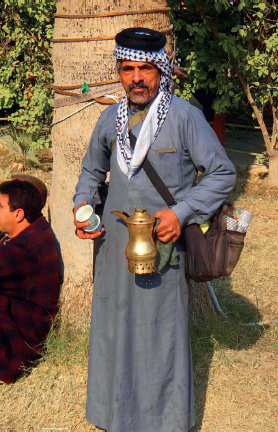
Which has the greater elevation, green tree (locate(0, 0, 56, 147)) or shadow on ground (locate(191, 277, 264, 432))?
green tree (locate(0, 0, 56, 147))

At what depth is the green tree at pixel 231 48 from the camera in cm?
670

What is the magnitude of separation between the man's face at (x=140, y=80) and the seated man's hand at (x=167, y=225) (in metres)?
0.56

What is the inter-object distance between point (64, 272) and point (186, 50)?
171 inches

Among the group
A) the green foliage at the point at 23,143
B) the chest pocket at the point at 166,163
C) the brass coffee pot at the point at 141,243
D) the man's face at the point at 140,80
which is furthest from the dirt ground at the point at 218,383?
the green foliage at the point at 23,143

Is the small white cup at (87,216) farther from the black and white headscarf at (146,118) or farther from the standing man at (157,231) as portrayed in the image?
the black and white headscarf at (146,118)

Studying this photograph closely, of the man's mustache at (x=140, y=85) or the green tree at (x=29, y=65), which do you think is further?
the green tree at (x=29, y=65)

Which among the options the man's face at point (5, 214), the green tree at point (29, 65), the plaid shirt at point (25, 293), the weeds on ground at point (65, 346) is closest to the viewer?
the plaid shirt at point (25, 293)

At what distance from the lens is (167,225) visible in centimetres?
246

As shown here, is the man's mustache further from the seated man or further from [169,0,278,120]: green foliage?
[169,0,278,120]: green foliage

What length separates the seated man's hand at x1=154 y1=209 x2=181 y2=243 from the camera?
246cm

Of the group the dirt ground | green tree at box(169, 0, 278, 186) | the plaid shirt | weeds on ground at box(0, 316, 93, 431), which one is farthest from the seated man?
green tree at box(169, 0, 278, 186)

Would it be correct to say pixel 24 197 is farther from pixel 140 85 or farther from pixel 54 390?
pixel 140 85

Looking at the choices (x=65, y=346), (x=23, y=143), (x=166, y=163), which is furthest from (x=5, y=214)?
(x=23, y=143)

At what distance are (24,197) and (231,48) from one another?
4.12m
